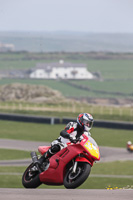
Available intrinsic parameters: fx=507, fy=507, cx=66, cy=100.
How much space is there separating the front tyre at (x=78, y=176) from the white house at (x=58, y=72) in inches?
5993

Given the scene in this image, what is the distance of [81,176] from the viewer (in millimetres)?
10859

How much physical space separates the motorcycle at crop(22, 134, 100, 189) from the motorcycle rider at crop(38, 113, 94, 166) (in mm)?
146

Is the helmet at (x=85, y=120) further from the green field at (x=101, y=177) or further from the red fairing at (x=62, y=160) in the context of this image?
the green field at (x=101, y=177)

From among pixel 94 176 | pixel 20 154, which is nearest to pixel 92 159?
pixel 94 176

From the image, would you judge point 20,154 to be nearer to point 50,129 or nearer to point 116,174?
point 116,174

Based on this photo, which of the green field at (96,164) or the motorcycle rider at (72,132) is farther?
the green field at (96,164)

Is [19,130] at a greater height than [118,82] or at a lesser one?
greater

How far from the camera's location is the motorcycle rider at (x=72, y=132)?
11.4 meters

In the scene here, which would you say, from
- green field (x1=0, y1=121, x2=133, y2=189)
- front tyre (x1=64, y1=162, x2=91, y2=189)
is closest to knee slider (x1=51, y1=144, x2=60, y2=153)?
front tyre (x1=64, y1=162, x2=91, y2=189)

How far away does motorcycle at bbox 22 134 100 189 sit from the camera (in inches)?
432

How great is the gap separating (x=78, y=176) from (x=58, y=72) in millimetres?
159320

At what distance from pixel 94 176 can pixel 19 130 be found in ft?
74.6
